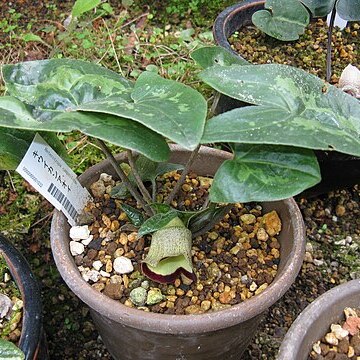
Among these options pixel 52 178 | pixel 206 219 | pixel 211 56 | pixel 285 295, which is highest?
pixel 211 56

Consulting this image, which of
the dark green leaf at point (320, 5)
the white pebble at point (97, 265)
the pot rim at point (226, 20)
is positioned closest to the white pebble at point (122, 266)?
the white pebble at point (97, 265)

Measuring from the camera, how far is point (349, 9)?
1.43 m

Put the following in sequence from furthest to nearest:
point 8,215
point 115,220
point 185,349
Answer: point 8,215 → point 115,220 → point 185,349

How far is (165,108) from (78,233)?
15.3 inches

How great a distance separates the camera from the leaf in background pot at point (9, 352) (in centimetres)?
82

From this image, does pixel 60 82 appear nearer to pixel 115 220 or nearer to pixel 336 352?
pixel 115 220

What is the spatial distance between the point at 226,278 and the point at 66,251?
302 mm

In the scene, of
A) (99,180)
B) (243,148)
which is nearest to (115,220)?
(99,180)

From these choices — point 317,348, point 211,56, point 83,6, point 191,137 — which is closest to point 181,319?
point 317,348

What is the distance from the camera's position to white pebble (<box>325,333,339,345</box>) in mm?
926

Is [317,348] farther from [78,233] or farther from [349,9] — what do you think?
[349,9]

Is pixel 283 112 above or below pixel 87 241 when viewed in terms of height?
above

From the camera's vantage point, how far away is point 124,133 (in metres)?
0.84

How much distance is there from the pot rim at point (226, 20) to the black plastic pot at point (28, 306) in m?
0.77
